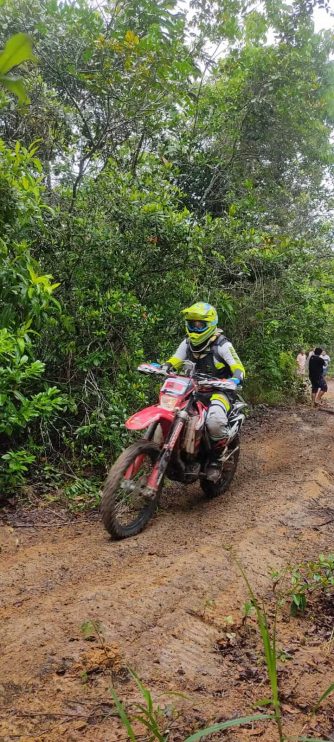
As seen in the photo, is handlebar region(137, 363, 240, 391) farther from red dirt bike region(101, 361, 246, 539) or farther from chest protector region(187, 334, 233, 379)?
chest protector region(187, 334, 233, 379)

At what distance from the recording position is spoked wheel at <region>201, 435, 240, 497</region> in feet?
17.7

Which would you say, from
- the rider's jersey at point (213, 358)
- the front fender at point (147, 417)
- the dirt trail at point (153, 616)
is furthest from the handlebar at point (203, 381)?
the dirt trail at point (153, 616)

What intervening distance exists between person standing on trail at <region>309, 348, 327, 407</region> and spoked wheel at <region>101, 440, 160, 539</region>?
370 inches

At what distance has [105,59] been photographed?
248 inches

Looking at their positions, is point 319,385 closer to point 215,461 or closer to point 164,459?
point 215,461

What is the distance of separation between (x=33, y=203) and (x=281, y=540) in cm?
354

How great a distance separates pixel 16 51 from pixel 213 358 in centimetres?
480

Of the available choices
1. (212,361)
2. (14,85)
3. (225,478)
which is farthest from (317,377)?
(14,85)

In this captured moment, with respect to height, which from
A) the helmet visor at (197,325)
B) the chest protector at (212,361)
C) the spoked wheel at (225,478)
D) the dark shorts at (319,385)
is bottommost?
the spoked wheel at (225,478)

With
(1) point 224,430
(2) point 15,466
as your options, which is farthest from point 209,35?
(2) point 15,466

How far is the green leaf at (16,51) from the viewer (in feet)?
2.16

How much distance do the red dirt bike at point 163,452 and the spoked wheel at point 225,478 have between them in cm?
1

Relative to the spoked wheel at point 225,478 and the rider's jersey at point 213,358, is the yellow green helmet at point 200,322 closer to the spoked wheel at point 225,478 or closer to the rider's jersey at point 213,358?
the rider's jersey at point 213,358

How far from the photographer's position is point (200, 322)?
5164 millimetres
